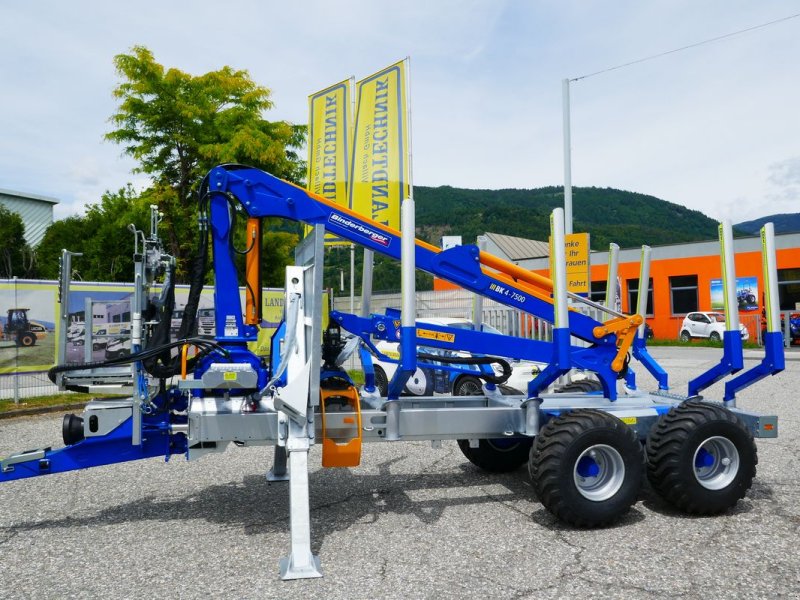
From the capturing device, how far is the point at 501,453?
6777 mm

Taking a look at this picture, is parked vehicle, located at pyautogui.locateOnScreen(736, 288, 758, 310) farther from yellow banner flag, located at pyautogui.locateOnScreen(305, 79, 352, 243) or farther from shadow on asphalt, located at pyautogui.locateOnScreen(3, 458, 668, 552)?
shadow on asphalt, located at pyautogui.locateOnScreen(3, 458, 668, 552)

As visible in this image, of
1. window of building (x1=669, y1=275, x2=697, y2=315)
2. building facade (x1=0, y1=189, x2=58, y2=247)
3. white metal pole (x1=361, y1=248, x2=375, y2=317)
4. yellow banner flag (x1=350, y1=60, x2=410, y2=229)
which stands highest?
building facade (x1=0, y1=189, x2=58, y2=247)

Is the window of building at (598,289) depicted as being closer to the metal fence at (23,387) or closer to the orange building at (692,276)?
the orange building at (692,276)

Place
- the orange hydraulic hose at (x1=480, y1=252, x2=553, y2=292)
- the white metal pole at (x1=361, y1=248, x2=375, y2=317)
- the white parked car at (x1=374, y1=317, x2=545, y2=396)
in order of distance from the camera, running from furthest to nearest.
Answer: the white parked car at (x1=374, y1=317, x2=545, y2=396), the white metal pole at (x1=361, y1=248, x2=375, y2=317), the orange hydraulic hose at (x1=480, y1=252, x2=553, y2=292)

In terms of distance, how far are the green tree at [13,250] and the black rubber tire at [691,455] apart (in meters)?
55.2

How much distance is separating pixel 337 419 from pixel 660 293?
117 feet

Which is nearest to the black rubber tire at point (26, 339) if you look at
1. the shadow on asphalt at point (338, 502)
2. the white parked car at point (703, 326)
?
the shadow on asphalt at point (338, 502)

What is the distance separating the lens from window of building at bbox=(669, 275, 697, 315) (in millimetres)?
36469

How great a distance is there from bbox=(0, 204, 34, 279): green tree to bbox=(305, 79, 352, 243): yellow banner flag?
154 ft

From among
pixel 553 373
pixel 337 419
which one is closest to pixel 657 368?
pixel 553 373

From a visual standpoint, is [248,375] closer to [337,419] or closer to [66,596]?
[337,419]

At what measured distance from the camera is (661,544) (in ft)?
15.5

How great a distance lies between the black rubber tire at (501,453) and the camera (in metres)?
6.76

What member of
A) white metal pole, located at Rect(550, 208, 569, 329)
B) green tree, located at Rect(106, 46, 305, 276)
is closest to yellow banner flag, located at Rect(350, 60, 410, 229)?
white metal pole, located at Rect(550, 208, 569, 329)
